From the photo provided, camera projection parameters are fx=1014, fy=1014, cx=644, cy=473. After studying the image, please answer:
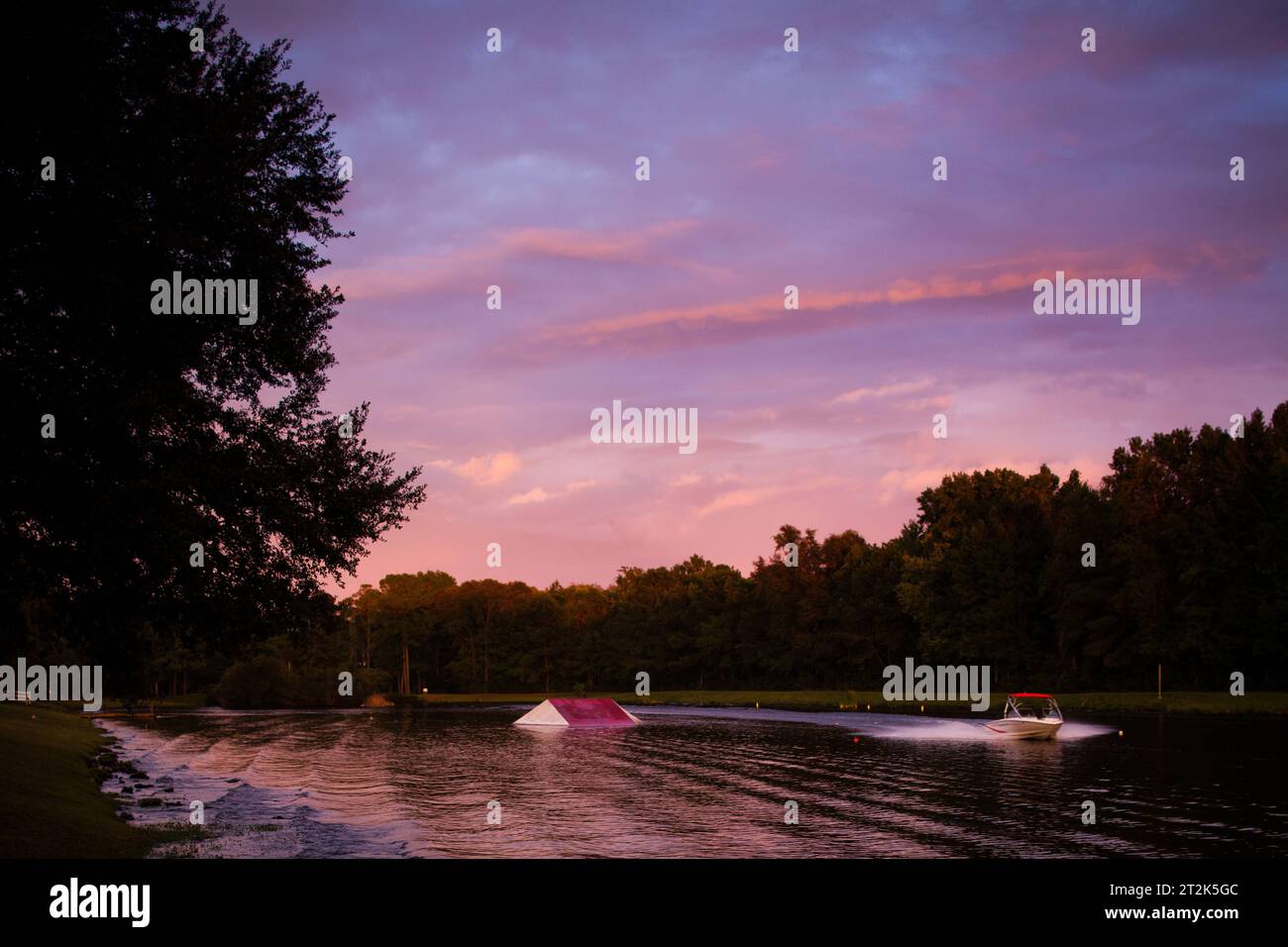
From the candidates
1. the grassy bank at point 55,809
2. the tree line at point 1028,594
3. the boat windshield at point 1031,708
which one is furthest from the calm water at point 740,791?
the tree line at point 1028,594

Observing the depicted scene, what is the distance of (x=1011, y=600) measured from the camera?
415ft

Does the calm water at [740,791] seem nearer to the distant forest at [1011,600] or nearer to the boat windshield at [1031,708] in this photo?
the boat windshield at [1031,708]

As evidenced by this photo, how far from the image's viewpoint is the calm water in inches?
1139

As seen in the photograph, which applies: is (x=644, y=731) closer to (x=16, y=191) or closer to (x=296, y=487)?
(x=296, y=487)

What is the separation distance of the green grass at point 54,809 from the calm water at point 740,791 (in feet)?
6.30

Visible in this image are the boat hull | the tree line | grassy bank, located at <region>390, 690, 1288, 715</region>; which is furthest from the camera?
the tree line

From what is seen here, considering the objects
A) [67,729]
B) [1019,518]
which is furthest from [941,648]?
[67,729]

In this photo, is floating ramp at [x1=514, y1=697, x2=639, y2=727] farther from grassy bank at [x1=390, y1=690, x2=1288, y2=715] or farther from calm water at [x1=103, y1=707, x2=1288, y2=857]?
grassy bank at [x1=390, y1=690, x2=1288, y2=715]

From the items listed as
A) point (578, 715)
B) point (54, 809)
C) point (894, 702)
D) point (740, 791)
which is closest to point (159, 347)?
Answer: point (54, 809)

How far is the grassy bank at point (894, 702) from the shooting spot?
275 ft

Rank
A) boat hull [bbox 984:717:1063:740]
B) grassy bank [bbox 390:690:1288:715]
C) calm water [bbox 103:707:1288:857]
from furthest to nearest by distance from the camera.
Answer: grassy bank [bbox 390:690:1288:715], boat hull [bbox 984:717:1063:740], calm water [bbox 103:707:1288:857]

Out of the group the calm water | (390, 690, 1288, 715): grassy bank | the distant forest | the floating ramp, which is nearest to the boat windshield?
the calm water

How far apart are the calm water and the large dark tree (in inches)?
354

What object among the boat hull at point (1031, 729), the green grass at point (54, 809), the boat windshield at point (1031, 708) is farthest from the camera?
the boat windshield at point (1031, 708)
